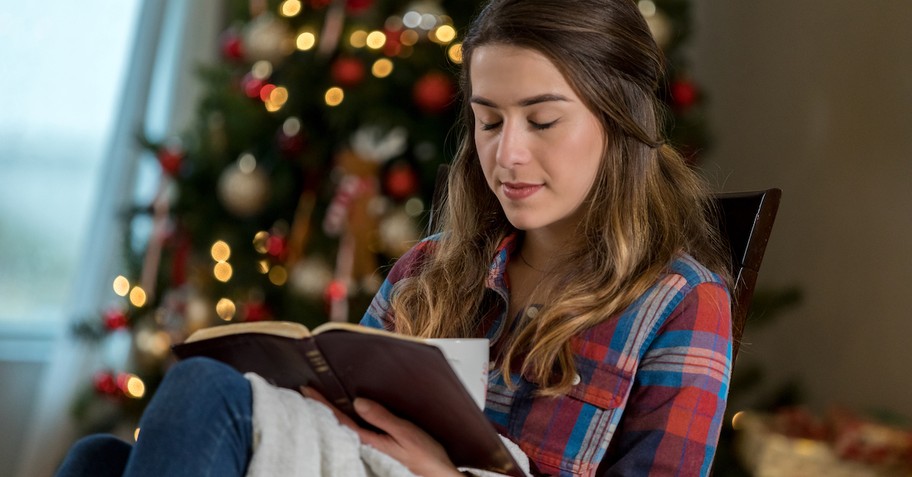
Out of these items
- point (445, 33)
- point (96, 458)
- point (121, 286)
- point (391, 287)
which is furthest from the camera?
point (121, 286)

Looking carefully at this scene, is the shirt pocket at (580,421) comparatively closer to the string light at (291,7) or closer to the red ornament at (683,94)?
the red ornament at (683,94)

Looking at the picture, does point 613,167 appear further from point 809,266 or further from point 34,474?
point 34,474

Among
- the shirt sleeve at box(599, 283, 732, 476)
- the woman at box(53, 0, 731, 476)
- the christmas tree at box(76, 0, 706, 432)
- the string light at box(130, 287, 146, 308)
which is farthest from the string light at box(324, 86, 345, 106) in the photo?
the shirt sleeve at box(599, 283, 732, 476)

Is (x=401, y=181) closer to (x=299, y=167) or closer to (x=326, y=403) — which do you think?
(x=299, y=167)

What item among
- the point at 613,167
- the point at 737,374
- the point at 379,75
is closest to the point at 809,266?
the point at 737,374

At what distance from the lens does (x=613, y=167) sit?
1347mm

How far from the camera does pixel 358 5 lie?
2.44m

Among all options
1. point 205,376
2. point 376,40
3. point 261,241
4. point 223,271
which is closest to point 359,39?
point 376,40

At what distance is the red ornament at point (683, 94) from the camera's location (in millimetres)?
2383

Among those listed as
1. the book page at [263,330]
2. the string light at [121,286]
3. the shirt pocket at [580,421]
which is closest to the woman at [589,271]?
the shirt pocket at [580,421]

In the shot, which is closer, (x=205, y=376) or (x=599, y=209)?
(x=205, y=376)

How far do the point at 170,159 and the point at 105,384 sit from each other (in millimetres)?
607

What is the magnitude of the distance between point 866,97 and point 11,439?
242 centimetres

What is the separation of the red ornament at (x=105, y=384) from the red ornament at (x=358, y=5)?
1.14 metres
